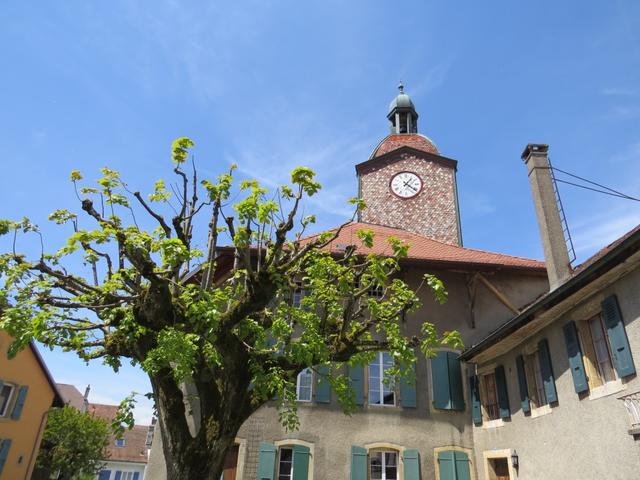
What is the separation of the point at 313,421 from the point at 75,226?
22.1ft

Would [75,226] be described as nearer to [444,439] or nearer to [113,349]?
[113,349]

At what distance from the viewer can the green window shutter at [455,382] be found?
11.2 meters

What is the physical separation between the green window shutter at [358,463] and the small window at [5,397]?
14.7m

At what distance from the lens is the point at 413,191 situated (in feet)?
62.7

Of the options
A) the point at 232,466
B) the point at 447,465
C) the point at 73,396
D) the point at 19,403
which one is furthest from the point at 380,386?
the point at 73,396

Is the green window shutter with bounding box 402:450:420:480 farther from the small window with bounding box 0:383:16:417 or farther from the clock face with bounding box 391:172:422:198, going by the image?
the small window with bounding box 0:383:16:417

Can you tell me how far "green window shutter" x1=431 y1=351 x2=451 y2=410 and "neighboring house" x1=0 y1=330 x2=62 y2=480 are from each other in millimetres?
15296

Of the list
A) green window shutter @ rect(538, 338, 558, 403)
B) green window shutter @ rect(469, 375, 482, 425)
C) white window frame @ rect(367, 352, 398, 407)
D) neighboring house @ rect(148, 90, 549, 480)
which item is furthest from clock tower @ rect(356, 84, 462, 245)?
green window shutter @ rect(538, 338, 558, 403)

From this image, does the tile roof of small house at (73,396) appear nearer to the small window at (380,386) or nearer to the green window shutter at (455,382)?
the small window at (380,386)

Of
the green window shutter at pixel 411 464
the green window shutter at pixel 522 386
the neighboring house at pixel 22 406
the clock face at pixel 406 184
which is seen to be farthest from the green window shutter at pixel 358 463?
the neighboring house at pixel 22 406

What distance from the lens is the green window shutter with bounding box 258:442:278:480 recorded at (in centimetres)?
1009

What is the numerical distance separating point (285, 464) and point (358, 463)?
164cm

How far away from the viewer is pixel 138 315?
21.1 feet

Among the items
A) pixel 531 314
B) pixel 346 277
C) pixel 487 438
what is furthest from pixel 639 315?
pixel 487 438
